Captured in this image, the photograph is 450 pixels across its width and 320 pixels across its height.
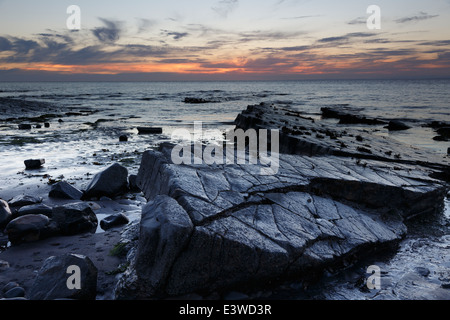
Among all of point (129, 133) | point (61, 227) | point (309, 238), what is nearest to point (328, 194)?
point (309, 238)

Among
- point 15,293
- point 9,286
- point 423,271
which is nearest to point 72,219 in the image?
point 9,286

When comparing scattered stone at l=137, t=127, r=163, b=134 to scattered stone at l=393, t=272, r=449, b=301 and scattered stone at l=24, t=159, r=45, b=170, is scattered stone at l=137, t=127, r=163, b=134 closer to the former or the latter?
scattered stone at l=24, t=159, r=45, b=170

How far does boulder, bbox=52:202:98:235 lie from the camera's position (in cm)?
599

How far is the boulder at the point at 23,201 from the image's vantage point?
714 cm

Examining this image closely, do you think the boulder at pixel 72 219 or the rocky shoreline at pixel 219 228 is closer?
the rocky shoreline at pixel 219 228

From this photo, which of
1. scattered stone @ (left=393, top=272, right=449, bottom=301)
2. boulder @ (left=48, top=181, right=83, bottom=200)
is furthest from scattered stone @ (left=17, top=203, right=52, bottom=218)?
scattered stone @ (left=393, top=272, right=449, bottom=301)

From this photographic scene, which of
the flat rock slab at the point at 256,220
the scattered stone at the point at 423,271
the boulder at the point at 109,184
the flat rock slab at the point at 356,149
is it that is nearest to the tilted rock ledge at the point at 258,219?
the flat rock slab at the point at 256,220

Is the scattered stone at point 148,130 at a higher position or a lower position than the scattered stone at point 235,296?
higher

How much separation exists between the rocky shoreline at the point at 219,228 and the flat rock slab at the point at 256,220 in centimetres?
2

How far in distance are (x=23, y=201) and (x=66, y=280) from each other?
4.36 meters

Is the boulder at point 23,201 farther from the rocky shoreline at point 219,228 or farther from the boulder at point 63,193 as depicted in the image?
the boulder at point 63,193

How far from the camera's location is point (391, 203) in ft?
23.1
